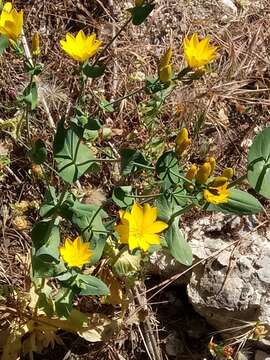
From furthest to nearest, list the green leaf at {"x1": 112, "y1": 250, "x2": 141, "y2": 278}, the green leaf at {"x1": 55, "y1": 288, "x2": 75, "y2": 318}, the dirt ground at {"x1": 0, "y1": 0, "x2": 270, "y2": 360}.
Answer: the dirt ground at {"x1": 0, "y1": 0, "x2": 270, "y2": 360}
the green leaf at {"x1": 112, "y1": 250, "x2": 141, "y2": 278}
the green leaf at {"x1": 55, "y1": 288, "x2": 75, "y2": 318}

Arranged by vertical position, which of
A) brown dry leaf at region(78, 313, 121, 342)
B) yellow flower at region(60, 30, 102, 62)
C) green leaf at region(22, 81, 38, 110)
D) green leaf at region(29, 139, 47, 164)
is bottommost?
brown dry leaf at region(78, 313, 121, 342)

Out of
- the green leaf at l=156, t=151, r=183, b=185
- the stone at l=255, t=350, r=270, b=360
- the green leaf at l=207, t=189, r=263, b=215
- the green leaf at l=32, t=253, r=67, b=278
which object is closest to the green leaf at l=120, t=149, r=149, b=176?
the green leaf at l=156, t=151, r=183, b=185

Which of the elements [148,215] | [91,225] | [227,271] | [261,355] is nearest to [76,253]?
[91,225]

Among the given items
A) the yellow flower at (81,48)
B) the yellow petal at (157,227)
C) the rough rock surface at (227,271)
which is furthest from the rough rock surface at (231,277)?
the yellow flower at (81,48)

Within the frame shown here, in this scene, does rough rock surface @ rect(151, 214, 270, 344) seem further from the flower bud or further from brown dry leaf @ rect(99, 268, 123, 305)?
the flower bud

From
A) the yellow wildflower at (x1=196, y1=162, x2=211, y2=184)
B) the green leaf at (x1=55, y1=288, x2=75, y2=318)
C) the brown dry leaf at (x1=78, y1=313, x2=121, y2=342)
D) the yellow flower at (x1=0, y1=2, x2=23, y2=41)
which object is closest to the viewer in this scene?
the yellow wildflower at (x1=196, y1=162, x2=211, y2=184)

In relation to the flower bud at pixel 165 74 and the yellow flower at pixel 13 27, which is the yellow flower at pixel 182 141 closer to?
the flower bud at pixel 165 74
